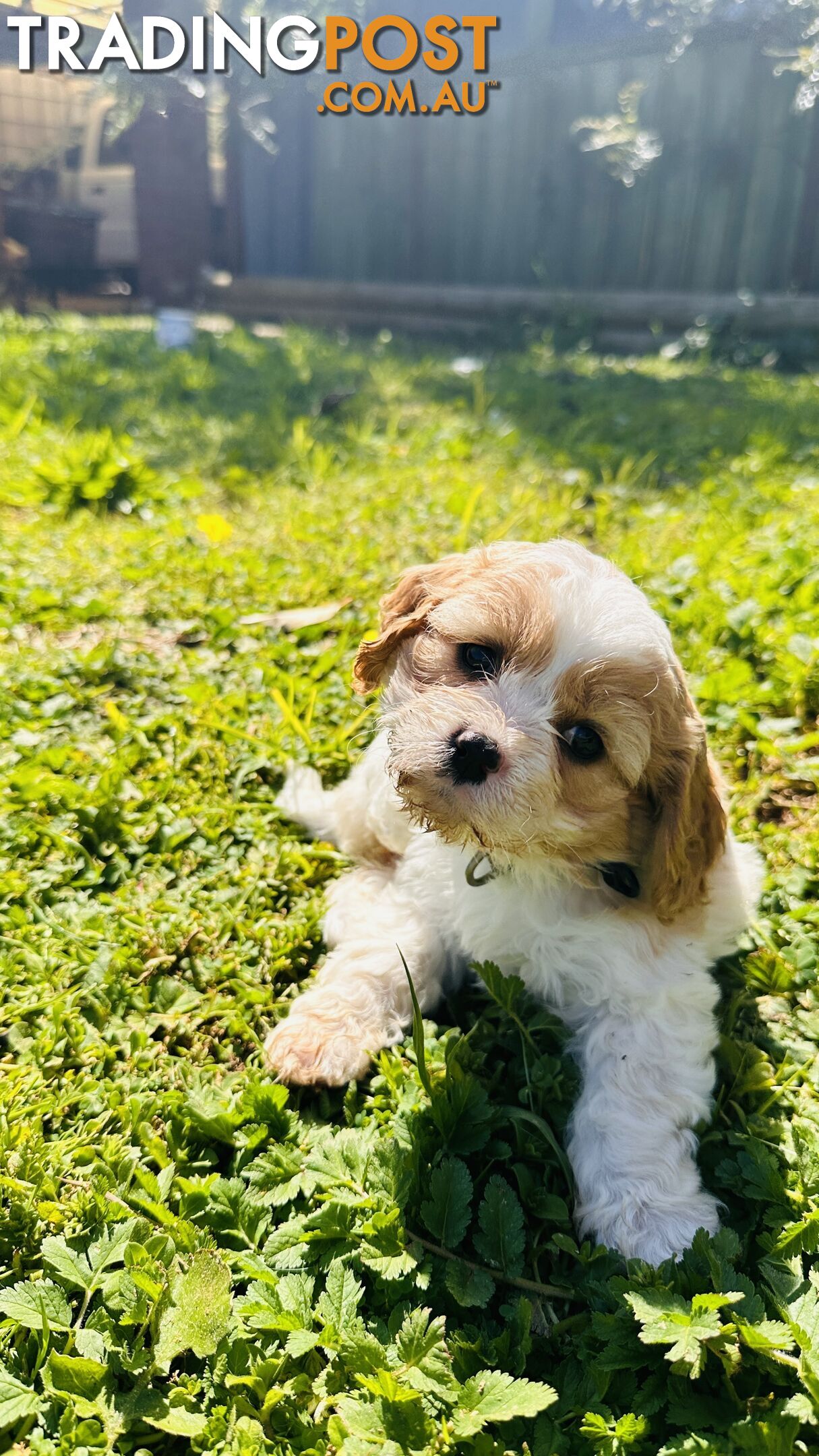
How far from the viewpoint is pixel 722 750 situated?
145 inches

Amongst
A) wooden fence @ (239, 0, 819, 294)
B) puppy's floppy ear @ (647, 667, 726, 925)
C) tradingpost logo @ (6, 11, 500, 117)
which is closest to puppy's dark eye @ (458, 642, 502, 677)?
puppy's floppy ear @ (647, 667, 726, 925)

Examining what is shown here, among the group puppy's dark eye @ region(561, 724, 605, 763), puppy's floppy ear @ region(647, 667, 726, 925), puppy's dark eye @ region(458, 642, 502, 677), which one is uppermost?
puppy's dark eye @ region(458, 642, 502, 677)

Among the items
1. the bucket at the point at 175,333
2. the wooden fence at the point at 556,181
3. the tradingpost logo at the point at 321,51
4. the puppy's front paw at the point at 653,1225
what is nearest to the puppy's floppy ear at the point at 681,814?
the puppy's front paw at the point at 653,1225

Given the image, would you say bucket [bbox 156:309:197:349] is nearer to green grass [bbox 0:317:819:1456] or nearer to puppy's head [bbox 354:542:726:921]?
green grass [bbox 0:317:819:1456]

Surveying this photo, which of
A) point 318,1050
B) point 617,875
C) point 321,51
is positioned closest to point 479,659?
point 617,875

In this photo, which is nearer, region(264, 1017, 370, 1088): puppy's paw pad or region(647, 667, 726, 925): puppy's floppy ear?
region(647, 667, 726, 925): puppy's floppy ear

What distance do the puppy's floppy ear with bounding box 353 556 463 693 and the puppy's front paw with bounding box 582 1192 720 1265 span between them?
150 centimetres

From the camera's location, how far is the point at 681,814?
2.34m

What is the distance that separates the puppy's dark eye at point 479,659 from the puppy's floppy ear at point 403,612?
0.19 m

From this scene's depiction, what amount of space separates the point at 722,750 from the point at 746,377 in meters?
7.63

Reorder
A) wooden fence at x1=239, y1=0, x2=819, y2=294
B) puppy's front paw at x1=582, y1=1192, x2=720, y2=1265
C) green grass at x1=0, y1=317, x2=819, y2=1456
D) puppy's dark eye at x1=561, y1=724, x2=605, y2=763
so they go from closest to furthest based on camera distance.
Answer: green grass at x1=0, y1=317, x2=819, y2=1456 < puppy's front paw at x1=582, y1=1192, x2=720, y2=1265 < puppy's dark eye at x1=561, y1=724, x2=605, y2=763 < wooden fence at x1=239, y1=0, x2=819, y2=294

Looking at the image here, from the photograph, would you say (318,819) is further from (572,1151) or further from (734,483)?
(734,483)

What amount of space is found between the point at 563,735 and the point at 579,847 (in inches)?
11.1

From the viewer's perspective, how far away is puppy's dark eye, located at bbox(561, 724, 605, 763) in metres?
2.32
